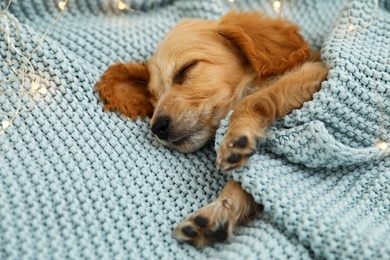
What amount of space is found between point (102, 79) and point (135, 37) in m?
0.40

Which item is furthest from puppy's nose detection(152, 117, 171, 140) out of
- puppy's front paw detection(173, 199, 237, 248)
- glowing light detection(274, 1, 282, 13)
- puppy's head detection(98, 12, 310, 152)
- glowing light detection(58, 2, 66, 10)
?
glowing light detection(274, 1, 282, 13)

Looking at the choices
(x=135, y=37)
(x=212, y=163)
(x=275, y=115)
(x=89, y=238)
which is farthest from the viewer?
(x=135, y=37)

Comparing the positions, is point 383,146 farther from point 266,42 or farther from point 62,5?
point 62,5

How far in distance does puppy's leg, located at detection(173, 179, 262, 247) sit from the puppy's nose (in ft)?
1.31

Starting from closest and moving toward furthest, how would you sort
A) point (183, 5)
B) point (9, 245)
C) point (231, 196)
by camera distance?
point (9, 245) < point (231, 196) < point (183, 5)

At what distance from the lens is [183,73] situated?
7.11ft

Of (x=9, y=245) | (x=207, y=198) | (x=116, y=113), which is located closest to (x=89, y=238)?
(x=9, y=245)

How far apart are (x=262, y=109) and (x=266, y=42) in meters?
0.39

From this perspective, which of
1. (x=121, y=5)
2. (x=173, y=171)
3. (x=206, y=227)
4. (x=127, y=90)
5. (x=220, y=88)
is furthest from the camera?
(x=121, y=5)

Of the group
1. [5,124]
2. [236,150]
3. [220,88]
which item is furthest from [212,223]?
[5,124]

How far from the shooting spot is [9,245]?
60.0 inches

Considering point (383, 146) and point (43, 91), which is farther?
point (43, 91)

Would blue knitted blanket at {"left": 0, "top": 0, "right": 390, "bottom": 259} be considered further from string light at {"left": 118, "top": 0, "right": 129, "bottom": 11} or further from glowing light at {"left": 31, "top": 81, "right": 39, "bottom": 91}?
string light at {"left": 118, "top": 0, "right": 129, "bottom": 11}

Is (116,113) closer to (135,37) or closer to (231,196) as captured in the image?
(135,37)
